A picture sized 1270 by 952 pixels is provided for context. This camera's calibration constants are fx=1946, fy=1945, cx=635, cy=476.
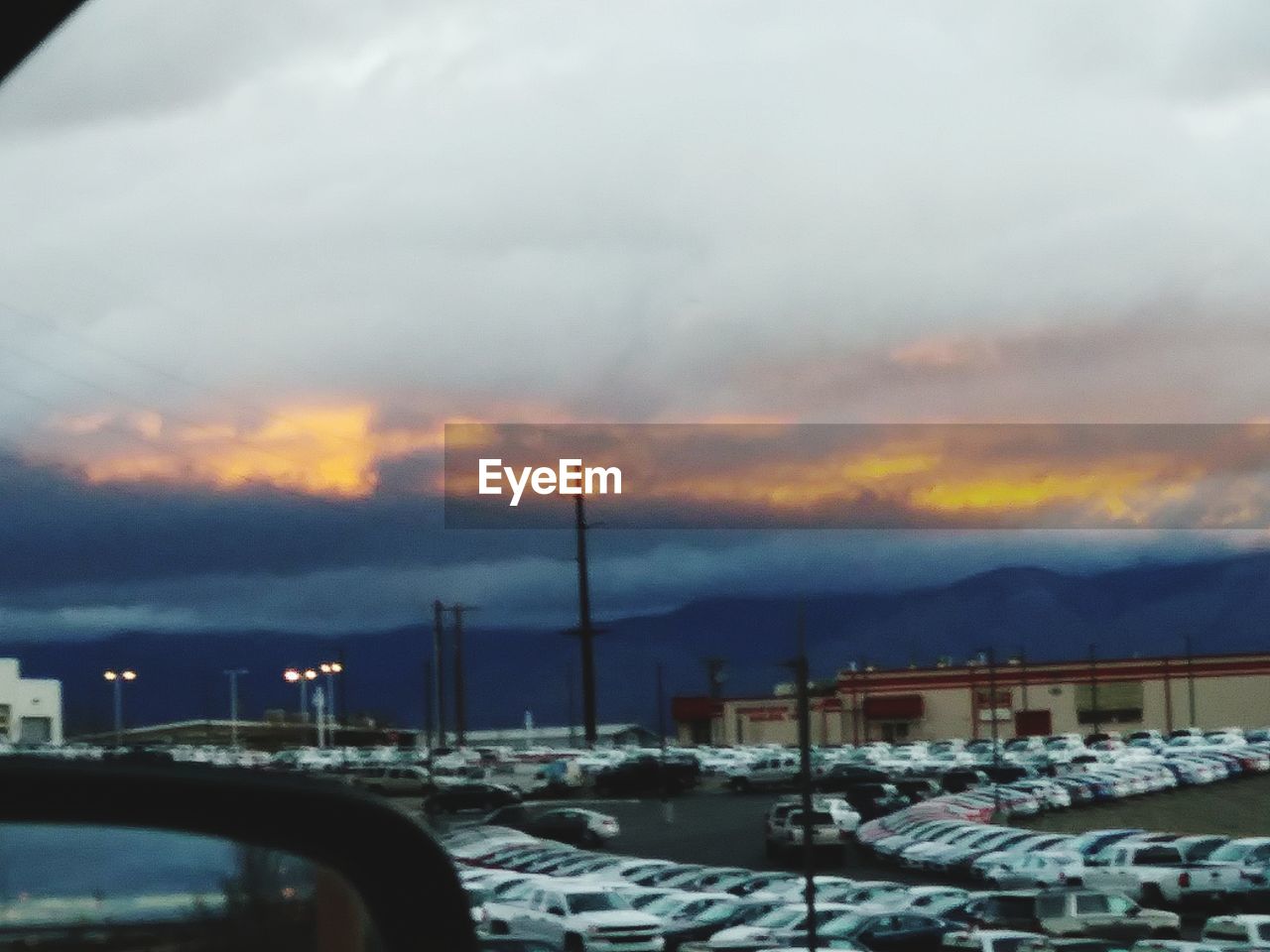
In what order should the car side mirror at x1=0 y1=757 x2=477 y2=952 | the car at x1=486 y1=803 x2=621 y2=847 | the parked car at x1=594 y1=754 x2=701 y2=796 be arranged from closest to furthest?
1. the car side mirror at x1=0 y1=757 x2=477 y2=952
2. the car at x1=486 y1=803 x2=621 y2=847
3. the parked car at x1=594 y1=754 x2=701 y2=796

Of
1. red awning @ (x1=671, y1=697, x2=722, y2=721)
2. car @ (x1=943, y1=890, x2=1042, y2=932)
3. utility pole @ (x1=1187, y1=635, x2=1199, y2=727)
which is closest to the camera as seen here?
car @ (x1=943, y1=890, x2=1042, y2=932)

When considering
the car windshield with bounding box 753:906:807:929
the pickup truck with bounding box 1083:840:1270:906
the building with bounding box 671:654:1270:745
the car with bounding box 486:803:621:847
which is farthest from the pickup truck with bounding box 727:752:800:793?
the building with bounding box 671:654:1270:745

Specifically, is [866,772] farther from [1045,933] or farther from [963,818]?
[1045,933]

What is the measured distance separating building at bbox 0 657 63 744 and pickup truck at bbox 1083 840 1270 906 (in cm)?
6195

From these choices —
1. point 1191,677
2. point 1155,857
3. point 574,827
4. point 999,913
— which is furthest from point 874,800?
point 1191,677

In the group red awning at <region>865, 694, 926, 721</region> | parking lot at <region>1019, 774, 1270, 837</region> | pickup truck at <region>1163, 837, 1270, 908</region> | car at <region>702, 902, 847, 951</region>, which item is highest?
red awning at <region>865, 694, 926, 721</region>

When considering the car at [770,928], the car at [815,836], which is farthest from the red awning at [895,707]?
the car at [770,928]

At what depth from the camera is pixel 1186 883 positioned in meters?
30.8

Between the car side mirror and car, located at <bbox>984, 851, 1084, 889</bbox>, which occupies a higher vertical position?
the car side mirror

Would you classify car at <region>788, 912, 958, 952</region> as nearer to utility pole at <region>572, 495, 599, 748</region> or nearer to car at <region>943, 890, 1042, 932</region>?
car at <region>943, 890, 1042, 932</region>

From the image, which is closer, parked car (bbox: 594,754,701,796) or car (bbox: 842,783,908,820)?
car (bbox: 842,783,908,820)

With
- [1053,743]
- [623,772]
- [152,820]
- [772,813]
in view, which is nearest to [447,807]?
[623,772]

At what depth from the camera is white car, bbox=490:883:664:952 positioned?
25.7m

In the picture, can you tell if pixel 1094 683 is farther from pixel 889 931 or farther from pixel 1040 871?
pixel 889 931
